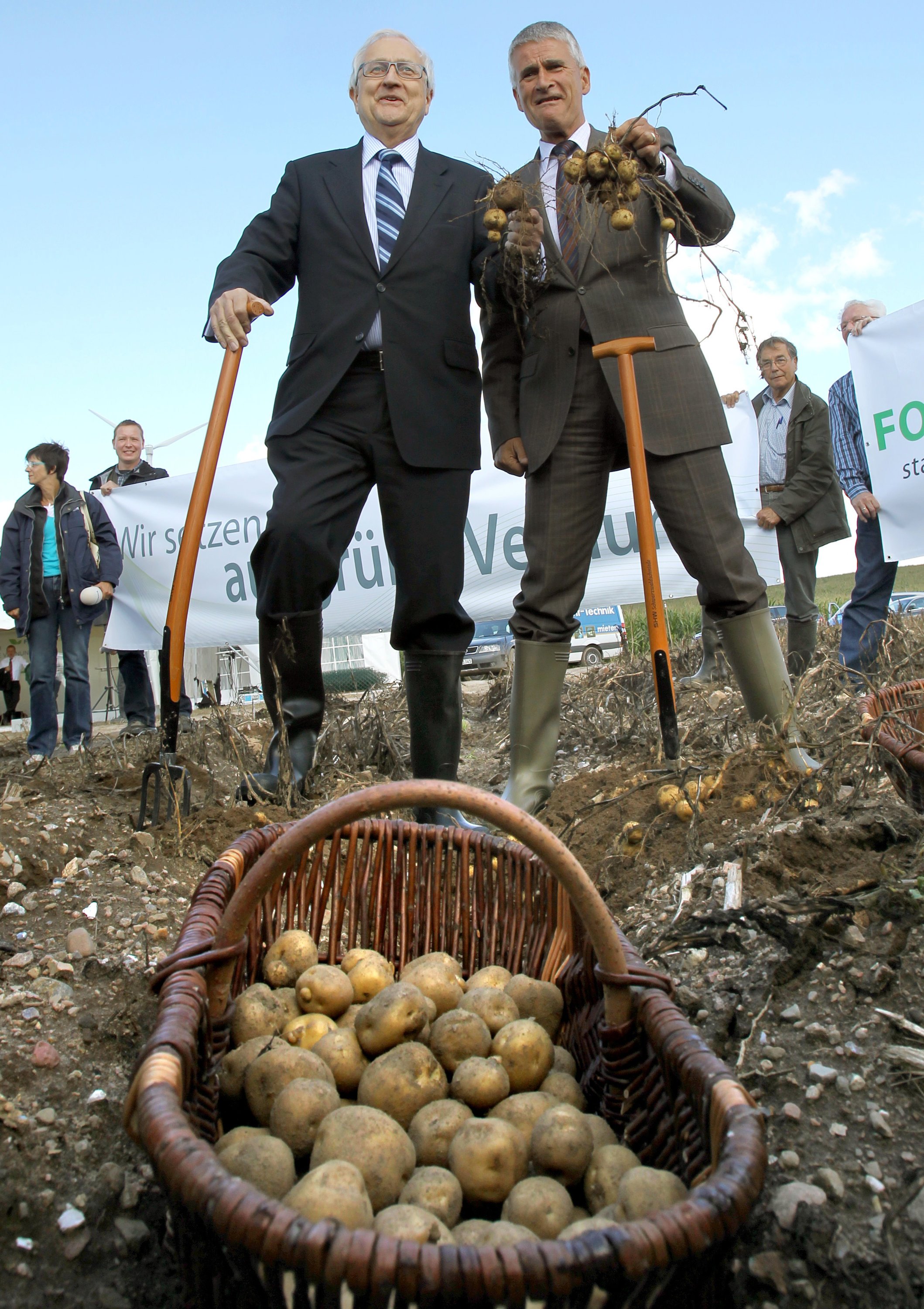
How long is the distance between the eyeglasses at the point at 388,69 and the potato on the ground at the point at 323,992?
256 cm

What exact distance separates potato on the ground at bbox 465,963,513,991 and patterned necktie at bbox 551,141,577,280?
2006mm

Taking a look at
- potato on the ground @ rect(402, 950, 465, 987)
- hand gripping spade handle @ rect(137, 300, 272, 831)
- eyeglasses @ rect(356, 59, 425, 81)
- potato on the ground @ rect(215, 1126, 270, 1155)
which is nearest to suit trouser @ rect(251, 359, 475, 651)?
hand gripping spade handle @ rect(137, 300, 272, 831)

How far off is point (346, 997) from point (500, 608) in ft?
16.4

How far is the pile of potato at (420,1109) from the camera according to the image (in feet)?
3.41

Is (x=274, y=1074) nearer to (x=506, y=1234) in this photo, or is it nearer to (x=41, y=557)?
(x=506, y=1234)

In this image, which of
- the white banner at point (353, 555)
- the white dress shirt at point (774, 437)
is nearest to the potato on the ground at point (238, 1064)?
the white dress shirt at point (774, 437)

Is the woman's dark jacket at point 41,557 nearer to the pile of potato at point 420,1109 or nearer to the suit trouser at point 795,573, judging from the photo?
the suit trouser at point 795,573

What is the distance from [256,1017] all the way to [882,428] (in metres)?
4.93

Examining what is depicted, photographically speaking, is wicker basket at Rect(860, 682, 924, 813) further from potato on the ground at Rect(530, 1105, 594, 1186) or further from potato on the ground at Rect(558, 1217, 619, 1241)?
potato on the ground at Rect(558, 1217, 619, 1241)

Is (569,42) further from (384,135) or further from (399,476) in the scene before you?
(399,476)

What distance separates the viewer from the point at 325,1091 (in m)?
1.27

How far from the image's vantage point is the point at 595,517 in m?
2.89

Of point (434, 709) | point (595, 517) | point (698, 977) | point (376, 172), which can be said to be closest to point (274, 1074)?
point (698, 977)

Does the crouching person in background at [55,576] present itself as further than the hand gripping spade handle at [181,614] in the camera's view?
Yes
